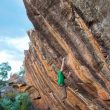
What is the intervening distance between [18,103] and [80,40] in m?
20.7

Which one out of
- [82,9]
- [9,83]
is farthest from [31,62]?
[82,9]

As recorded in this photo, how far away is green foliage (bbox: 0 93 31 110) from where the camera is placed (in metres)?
35.7

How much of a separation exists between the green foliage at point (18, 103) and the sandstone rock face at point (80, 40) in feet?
47.4

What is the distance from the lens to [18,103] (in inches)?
1433

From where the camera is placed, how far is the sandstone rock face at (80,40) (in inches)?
601

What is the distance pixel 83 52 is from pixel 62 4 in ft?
7.22

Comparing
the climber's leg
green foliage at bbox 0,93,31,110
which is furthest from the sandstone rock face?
green foliage at bbox 0,93,31,110

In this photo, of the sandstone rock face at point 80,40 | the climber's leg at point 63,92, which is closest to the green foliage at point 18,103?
the climber's leg at point 63,92

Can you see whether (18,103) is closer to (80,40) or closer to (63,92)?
(63,92)

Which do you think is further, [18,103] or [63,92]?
[18,103]

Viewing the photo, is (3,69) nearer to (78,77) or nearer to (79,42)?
(78,77)

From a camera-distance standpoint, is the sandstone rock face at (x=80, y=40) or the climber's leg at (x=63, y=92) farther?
the climber's leg at (x=63, y=92)

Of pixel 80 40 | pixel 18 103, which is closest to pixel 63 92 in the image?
pixel 80 40

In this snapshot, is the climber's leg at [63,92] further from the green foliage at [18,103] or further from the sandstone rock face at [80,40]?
the green foliage at [18,103]
